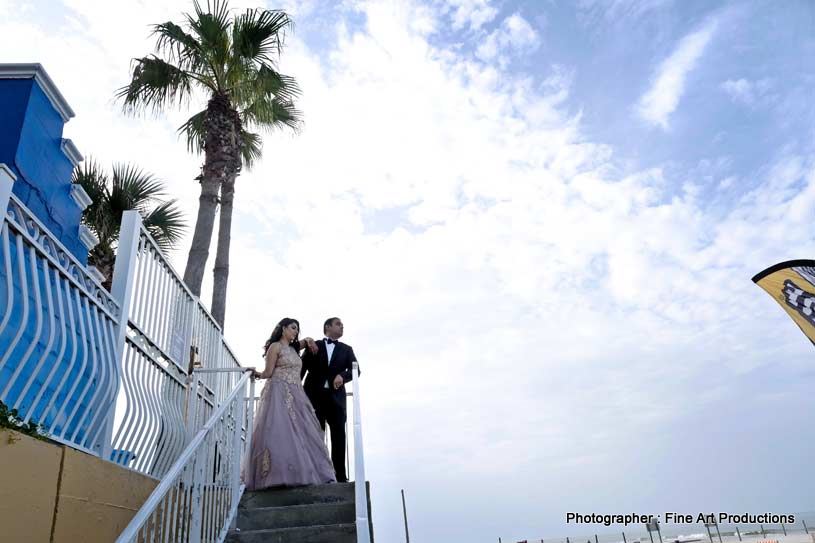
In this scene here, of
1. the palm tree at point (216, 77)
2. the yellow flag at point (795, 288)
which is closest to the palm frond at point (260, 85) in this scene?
the palm tree at point (216, 77)

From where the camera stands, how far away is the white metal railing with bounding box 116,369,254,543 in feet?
11.4

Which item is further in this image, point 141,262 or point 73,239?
point 73,239

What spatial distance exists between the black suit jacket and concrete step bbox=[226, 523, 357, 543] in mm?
2156

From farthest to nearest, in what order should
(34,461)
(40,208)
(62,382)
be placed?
(40,208) → (62,382) → (34,461)

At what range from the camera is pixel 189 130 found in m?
11.3

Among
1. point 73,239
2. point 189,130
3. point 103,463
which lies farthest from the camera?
point 189,130

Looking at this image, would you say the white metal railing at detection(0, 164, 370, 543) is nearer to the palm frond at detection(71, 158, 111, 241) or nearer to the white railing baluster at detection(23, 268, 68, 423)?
the white railing baluster at detection(23, 268, 68, 423)

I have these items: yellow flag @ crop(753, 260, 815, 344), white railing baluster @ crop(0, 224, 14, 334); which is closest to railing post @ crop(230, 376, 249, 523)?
white railing baluster @ crop(0, 224, 14, 334)

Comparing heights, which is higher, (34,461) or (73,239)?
(73,239)

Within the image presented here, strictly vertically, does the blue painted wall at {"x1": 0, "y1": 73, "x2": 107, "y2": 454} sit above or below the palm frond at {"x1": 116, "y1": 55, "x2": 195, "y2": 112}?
below

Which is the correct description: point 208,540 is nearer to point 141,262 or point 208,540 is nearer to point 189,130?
point 141,262

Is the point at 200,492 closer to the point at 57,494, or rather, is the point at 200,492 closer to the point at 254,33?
the point at 57,494

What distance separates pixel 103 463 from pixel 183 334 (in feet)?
7.39

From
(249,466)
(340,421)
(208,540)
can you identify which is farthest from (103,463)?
(340,421)
